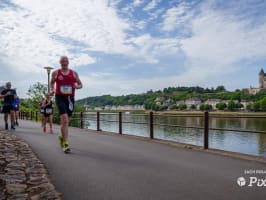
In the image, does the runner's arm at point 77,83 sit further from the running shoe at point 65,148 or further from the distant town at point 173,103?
the distant town at point 173,103

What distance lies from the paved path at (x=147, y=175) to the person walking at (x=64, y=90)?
24.5 inches

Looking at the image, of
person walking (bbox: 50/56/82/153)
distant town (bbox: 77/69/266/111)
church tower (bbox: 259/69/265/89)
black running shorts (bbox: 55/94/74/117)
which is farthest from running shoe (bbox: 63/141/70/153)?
church tower (bbox: 259/69/265/89)

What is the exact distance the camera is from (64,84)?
575 centimetres

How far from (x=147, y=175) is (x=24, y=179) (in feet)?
5.39

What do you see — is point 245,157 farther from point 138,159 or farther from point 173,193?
point 173,193

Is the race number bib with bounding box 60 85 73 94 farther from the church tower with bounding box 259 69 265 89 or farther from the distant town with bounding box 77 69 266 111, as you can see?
the church tower with bounding box 259 69 265 89

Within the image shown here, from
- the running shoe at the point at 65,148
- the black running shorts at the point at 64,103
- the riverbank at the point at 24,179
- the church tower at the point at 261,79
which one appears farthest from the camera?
the church tower at the point at 261,79

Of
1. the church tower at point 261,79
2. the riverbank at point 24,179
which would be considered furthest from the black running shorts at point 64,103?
the church tower at point 261,79

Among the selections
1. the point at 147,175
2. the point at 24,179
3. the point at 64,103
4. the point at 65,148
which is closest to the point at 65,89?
the point at 64,103

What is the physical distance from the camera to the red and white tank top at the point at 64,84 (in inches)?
226

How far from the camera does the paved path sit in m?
3.29

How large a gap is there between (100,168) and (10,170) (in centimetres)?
129

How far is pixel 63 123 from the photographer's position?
5699mm

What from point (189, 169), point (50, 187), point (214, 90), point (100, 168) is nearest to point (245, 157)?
point (189, 169)
